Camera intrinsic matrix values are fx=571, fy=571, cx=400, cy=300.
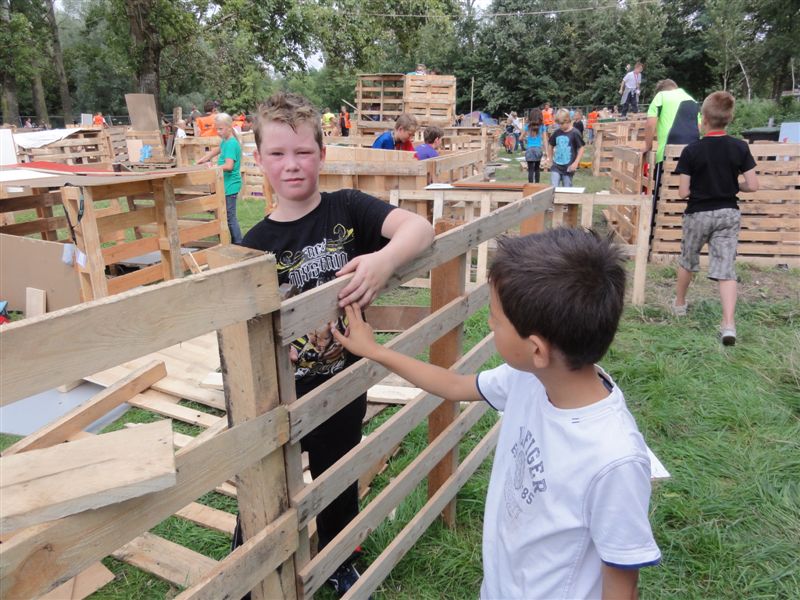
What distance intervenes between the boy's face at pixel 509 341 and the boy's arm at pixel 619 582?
458mm

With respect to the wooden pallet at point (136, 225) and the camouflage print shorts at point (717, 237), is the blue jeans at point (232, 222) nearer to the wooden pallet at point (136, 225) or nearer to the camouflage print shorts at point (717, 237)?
the wooden pallet at point (136, 225)

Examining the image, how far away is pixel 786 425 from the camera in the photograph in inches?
144

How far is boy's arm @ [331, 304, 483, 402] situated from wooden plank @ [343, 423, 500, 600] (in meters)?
0.83

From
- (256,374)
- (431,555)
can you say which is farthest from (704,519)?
(256,374)

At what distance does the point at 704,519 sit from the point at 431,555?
1.44m

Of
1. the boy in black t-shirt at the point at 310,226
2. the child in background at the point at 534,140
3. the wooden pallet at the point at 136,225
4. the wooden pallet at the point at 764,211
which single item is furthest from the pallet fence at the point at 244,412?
the child in background at the point at 534,140

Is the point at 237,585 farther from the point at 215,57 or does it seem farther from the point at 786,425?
the point at 215,57

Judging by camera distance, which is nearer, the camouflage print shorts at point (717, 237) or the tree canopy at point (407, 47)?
the camouflage print shorts at point (717, 237)

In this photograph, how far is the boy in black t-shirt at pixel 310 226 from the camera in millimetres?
1832

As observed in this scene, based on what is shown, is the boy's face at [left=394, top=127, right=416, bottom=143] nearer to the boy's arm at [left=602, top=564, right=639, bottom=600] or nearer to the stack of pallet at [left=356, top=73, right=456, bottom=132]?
the stack of pallet at [left=356, top=73, right=456, bottom=132]

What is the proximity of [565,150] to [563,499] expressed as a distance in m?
10.1

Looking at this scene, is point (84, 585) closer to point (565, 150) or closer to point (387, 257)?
point (387, 257)

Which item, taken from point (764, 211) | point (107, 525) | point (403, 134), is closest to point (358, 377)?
point (107, 525)

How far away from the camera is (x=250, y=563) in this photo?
1.43 m
